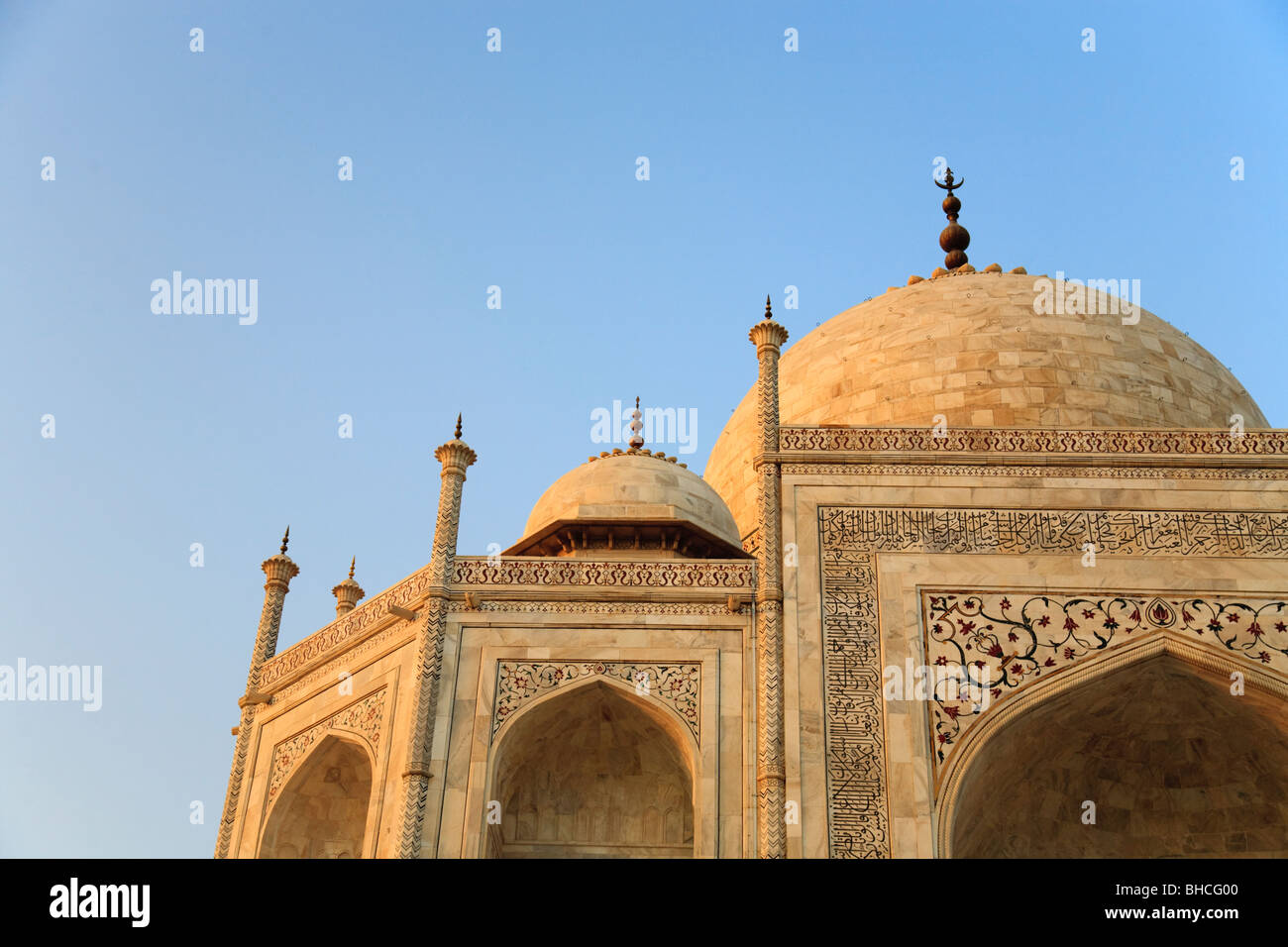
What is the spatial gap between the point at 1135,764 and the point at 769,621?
3.45 metres

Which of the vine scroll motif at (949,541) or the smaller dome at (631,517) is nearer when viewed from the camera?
the vine scroll motif at (949,541)

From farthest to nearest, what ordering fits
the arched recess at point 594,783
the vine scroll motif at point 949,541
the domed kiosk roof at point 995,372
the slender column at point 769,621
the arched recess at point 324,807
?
the domed kiosk roof at point 995,372
the arched recess at point 324,807
the arched recess at point 594,783
the vine scroll motif at point 949,541
the slender column at point 769,621

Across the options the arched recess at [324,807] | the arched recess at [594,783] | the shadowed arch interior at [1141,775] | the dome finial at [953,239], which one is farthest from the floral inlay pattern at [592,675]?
the dome finial at [953,239]

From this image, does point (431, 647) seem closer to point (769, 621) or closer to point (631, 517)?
point (769, 621)

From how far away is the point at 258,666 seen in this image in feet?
46.1

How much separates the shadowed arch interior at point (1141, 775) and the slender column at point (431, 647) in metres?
4.06

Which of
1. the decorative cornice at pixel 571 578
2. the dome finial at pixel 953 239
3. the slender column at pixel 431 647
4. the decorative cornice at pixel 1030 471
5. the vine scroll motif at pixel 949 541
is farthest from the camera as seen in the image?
the dome finial at pixel 953 239

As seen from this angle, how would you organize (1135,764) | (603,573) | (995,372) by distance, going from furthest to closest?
(995,372), (1135,764), (603,573)

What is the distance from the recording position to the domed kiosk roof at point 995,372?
15.4 metres

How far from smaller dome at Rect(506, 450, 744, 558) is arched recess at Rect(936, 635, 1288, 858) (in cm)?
367

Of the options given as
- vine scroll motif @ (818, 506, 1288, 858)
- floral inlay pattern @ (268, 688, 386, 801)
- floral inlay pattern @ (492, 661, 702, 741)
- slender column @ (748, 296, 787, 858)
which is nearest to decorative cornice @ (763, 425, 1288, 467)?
slender column @ (748, 296, 787, 858)

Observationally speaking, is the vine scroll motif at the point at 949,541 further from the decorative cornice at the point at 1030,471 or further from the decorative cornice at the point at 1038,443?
the decorative cornice at the point at 1038,443

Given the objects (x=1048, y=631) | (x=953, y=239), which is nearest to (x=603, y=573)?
(x=1048, y=631)
